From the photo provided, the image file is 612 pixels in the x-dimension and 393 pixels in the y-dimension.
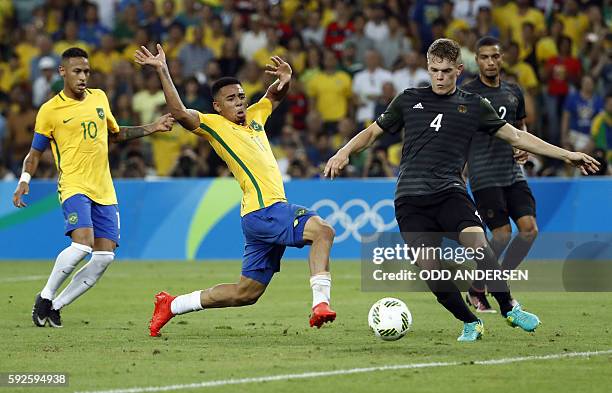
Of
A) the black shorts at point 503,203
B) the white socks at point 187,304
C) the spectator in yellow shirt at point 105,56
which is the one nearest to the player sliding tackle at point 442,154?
the white socks at point 187,304

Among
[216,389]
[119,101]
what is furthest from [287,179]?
[216,389]

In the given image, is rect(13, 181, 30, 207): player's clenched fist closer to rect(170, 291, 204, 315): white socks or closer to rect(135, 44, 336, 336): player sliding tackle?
rect(135, 44, 336, 336): player sliding tackle

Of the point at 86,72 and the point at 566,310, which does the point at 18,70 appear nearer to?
the point at 86,72

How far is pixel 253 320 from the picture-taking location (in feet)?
40.3

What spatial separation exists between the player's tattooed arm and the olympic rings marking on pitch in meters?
7.29

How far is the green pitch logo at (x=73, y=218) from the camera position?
11.8 meters

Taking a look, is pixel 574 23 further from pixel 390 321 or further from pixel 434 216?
pixel 390 321

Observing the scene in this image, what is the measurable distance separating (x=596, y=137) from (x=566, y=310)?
28.3ft

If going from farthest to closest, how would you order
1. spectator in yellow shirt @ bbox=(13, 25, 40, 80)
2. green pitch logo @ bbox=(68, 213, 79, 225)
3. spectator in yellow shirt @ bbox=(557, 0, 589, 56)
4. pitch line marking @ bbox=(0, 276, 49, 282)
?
spectator in yellow shirt @ bbox=(13, 25, 40, 80) → spectator in yellow shirt @ bbox=(557, 0, 589, 56) → pitch line marking @ bbox=(0, 276, 49, 282) → green pitch logo @ bbox=(68, 213, 79, 225)

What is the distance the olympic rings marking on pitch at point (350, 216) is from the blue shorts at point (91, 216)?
24.8ft

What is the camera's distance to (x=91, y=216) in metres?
12.0

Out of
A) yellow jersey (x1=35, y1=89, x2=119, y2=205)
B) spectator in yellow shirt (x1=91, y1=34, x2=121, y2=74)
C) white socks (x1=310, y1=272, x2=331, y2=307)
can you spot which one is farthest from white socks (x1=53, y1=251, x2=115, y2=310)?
spectator in yellow shirt (x1=91, y1=34, x2=121, y2=74)

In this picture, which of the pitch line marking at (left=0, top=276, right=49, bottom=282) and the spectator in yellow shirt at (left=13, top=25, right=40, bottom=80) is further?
the spectator in yellow shirt at (left=13, top=25, right=40, bottom=80)

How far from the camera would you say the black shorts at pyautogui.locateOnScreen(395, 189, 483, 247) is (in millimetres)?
10023
